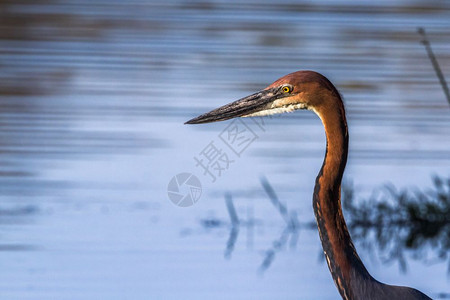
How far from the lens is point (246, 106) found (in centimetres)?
307

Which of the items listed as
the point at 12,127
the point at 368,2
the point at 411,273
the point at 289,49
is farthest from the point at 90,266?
the point at 368,2

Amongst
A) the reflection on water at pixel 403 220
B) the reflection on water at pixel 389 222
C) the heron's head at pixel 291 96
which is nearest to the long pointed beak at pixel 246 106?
the heron's head at pixel 291 96

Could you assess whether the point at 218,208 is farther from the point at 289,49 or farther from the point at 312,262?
the point at 289,49

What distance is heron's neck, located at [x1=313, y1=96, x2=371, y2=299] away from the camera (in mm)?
2887

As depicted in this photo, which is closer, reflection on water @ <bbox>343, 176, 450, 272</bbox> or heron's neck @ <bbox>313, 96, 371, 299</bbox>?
heron's neck @ <bbox>313, 96, 371, 299</bbox>

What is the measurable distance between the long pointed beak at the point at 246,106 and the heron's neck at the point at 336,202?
0.20 meters

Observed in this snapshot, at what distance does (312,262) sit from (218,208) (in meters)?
0.73

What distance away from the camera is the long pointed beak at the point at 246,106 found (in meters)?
3.03

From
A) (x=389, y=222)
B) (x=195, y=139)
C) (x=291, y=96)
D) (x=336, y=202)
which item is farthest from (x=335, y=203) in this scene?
(x=195, y=139)

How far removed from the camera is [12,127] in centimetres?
586

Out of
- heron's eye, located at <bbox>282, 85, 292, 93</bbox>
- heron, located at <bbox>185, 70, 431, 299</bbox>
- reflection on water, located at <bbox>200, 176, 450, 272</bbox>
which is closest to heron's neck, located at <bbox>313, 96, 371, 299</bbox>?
heron, located at <bbox>185, 70, 431, 299</bbox>

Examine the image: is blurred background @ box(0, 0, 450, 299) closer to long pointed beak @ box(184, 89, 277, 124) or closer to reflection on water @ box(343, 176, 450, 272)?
reflection on water @ box(343, 176, 450, 272)

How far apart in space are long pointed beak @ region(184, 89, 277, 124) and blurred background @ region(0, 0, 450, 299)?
825 mm

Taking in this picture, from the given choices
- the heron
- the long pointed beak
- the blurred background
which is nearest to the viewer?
the heron
